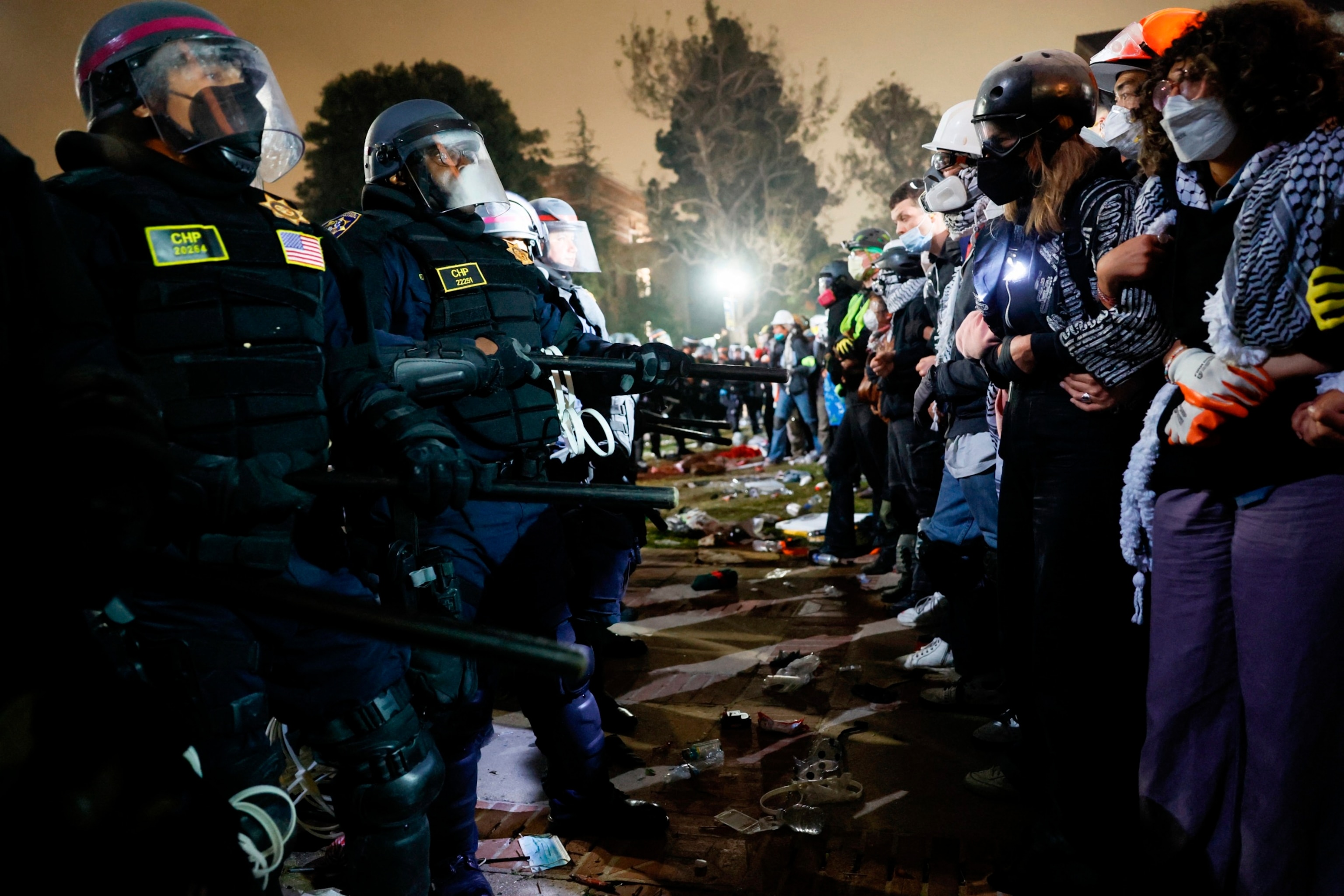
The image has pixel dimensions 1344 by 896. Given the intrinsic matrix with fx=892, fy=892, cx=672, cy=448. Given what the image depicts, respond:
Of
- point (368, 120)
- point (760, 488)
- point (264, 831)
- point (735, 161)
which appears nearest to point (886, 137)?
point (735, 161)

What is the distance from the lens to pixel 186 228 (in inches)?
81.8

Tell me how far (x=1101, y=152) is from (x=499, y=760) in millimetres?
3399

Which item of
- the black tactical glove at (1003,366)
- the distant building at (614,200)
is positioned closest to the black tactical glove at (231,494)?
the black tactical glove at (1003,366)

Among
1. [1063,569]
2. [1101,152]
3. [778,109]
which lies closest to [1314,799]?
[1063,569]

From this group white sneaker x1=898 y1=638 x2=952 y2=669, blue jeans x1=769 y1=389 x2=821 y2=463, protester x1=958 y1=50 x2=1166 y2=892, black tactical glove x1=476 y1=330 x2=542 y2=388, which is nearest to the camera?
protester x1=958 y1=50 x2=1166 y2=892

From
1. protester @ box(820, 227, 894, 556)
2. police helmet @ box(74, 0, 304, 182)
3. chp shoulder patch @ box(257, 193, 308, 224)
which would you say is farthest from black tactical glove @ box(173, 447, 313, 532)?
protester @ box(820, 227, 894, 556)

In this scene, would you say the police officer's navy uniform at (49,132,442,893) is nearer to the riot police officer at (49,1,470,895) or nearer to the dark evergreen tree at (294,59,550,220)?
the riot police officer at (49,1,470,895)

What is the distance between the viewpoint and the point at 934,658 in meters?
4.79

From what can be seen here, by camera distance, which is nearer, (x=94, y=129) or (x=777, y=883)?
(x=94, y=129)

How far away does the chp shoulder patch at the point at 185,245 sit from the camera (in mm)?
2016

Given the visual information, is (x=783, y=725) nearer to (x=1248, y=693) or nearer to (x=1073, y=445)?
(x=1073, y=445)

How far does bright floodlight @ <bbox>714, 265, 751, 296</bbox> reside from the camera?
41000 millimetres

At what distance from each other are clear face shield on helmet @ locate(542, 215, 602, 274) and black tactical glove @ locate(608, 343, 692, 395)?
183cm

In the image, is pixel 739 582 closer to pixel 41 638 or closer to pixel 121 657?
pixel 121 657
